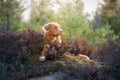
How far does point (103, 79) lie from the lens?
5.43 metres

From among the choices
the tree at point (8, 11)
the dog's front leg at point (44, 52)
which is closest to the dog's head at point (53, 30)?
the dog's front leg at point (44, 52)

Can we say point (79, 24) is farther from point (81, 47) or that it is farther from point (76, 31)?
point (81, 47)

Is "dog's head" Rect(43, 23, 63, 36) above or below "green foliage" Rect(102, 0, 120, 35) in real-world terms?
below

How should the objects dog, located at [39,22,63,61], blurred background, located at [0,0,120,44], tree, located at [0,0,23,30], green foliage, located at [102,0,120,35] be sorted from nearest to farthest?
dog, located at [39,22,63,61] → blurred background, located at [0,0,120,44] → tree, located at [0,0,23,30] → green foliage, located at [102,0,120,35]

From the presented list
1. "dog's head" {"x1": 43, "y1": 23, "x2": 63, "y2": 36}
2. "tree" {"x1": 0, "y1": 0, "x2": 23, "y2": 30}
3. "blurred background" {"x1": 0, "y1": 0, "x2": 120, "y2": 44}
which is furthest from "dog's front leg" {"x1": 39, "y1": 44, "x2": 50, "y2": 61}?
"tree" {"x1": 0, "y1": 0, "x2": 23, "y2": 30}

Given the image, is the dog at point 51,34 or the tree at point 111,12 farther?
the tree at point 111,12

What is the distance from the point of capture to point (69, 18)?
14.9m

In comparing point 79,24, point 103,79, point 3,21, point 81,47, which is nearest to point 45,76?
point 103,79

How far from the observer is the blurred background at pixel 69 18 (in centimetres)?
1374

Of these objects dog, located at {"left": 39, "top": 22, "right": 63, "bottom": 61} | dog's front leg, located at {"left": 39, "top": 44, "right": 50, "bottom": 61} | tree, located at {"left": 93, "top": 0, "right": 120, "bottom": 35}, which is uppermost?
tree, located at {"left": 93, "top": 0, "right": 120, "bottom": 35}

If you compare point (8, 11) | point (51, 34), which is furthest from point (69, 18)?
point (51, 34)

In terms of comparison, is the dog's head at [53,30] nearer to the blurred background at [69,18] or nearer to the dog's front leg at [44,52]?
the dog's front leg at [44,52]

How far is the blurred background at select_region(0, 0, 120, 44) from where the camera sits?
13.7 metres

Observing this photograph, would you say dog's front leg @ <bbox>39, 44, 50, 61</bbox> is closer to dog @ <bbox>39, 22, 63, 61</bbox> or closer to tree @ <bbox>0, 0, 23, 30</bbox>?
dog @ <bbox>39, 22, 63, 61</bbox>
